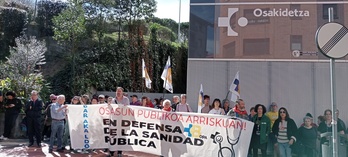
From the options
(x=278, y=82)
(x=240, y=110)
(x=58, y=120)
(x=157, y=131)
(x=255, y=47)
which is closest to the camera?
(x=157, y=131)

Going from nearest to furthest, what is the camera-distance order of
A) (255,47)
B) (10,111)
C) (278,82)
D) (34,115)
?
1. (34,115)
2. (278,82)
3. (10,111)
4. (255,47)

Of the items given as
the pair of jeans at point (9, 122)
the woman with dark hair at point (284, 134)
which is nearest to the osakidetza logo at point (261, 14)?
the woman with dark hair at point (284, 134)

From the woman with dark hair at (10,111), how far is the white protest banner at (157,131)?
450 centimetres

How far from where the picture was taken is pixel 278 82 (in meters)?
13.0

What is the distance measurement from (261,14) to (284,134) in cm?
567

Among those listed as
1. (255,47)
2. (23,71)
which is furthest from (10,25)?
(255,47)

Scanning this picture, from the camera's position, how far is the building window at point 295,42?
1306cm

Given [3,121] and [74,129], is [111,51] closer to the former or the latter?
[3,121]

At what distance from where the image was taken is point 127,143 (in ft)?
30.0

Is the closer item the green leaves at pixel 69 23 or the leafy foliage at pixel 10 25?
the green leaves at pixel 69 23

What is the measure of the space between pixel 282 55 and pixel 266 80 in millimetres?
1091

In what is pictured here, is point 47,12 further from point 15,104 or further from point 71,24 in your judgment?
point 15,104

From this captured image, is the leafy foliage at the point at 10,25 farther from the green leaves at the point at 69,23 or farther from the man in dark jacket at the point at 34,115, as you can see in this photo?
the man in dark jacket at the point at 34,115

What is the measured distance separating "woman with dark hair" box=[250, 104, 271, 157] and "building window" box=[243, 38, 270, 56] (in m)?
4.08
